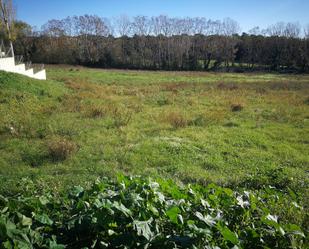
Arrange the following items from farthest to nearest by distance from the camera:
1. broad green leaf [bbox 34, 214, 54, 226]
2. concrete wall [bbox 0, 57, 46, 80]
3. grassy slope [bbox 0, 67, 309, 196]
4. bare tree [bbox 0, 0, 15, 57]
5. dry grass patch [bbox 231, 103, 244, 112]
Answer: bare tree [bbox 0, 0, 15, 57], concrete wall [bbox 0, 57, 46, 80], dry grass patch [bbox 231, 103, 244, 112], grassy slope [bbox 0, 67, 309, 196], broad green leaf [bbox 34, 214, 54, 226]

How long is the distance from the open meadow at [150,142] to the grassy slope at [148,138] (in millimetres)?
28

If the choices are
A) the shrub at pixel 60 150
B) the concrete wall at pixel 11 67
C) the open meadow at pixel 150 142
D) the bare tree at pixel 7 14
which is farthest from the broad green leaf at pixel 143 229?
the bare tree at pixel 7 14

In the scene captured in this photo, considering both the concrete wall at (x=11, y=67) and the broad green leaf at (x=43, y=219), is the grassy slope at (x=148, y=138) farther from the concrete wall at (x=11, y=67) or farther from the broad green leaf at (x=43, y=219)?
the broad green leaf at (x=43, y=219)

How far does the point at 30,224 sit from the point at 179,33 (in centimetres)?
6873

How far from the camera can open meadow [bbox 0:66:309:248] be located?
6.93 meters

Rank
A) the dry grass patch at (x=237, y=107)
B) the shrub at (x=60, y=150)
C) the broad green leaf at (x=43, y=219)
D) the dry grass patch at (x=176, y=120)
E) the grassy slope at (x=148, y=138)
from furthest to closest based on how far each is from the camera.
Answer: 1. the dry grass patch at (x=237, y=107)
2. the dry grass patch at (x=176, y=120)
3. the shrub at (x=60, y=150)
4. the grassy slope at (x=148, y=138)
5. the broad green leaf at (x=43, y=219)

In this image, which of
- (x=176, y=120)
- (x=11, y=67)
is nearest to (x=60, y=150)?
(x=176, y=120)

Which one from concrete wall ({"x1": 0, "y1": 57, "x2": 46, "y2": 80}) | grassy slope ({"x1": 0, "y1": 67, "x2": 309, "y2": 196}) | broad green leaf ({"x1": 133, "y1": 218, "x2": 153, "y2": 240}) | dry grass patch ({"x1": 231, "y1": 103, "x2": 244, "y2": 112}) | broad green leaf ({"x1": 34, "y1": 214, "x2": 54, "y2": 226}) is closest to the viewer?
broad green leaf ({"x1": 133, "y1": 218, "x2": 153, "y2": 240})

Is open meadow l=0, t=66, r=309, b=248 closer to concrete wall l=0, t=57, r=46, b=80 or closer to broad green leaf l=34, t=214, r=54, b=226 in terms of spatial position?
broad green leaf l=34, t=214, r=54, b=226

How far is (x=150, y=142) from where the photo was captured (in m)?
9.77

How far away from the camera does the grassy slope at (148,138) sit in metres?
7.36

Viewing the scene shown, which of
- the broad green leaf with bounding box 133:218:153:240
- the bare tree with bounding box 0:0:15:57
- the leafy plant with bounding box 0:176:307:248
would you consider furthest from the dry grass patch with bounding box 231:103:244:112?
the bare tree with bounding box 0:0:15:57

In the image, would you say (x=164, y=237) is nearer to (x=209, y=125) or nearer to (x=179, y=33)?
(x=209, y=125)

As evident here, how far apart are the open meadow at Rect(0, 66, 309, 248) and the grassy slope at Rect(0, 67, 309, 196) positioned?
3 centimetres
